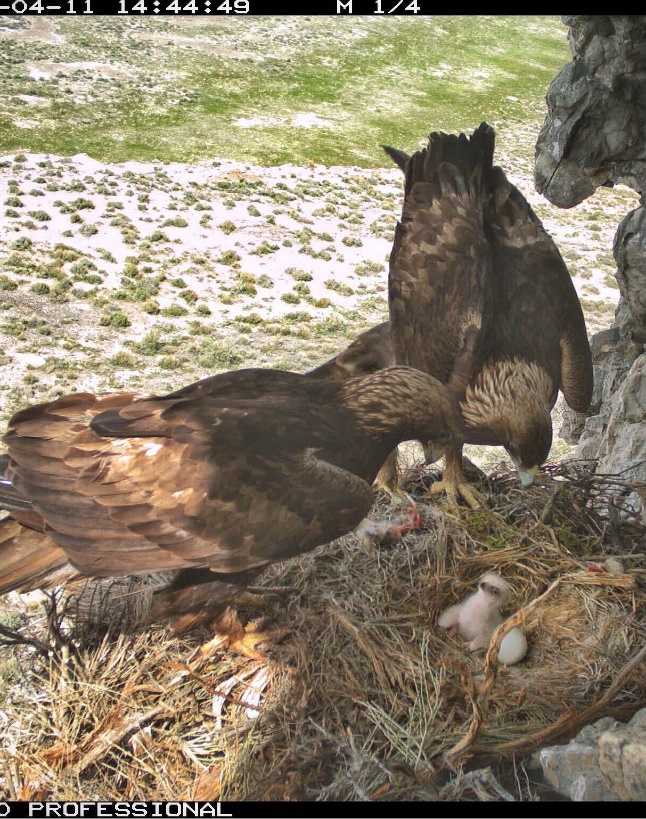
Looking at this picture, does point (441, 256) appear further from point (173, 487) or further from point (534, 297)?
point (173, 487)

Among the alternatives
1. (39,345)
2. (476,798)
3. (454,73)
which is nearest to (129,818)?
A: (476,798)

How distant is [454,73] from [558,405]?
17.8 meters

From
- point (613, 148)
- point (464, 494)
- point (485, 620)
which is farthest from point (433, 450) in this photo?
point (613, 148)

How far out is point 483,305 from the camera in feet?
12.6

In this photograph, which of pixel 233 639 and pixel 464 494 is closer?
pixel 233 639

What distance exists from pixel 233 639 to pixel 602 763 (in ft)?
5.63

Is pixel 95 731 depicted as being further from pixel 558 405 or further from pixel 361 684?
pixel 558 405

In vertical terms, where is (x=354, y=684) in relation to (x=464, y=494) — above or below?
below

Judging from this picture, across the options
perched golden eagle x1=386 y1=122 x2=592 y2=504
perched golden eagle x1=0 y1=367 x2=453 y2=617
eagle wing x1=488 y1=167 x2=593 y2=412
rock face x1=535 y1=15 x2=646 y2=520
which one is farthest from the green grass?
perched golden eagle x1=0 y1=367 x2=453 y2=617

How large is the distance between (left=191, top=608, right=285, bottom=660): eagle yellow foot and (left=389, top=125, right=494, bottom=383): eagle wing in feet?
5.19

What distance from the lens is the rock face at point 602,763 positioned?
8.59ft

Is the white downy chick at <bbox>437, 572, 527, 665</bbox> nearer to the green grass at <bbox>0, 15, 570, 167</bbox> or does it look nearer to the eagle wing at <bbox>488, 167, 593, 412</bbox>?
the eagle wing at <bbox>488, 167, 593, 412</bbox>

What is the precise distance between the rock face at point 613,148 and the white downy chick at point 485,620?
115 cm

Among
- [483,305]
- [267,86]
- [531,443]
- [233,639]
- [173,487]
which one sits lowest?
[267,86]
